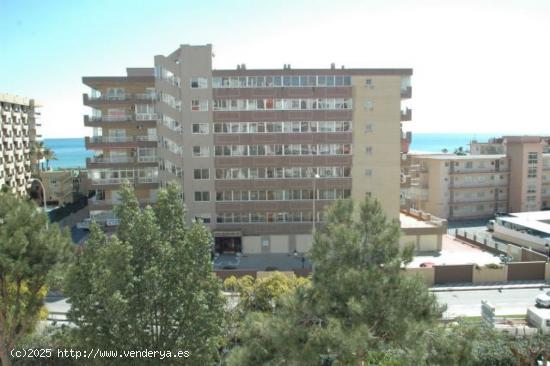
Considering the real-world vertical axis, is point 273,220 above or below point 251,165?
below

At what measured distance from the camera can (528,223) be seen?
54.8 m

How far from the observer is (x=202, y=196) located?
160 feet

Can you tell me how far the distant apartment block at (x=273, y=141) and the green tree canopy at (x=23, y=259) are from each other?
29.9 meters

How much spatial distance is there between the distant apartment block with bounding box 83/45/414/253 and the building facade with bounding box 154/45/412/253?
0.10m

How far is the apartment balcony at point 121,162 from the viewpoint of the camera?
5244cm

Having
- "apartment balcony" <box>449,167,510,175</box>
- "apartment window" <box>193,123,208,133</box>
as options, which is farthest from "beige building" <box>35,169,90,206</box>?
"apartment balcony" <box>449,167,510,175</box>

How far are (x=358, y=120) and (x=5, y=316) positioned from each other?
3805 cm

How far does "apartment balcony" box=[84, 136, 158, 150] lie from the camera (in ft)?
172

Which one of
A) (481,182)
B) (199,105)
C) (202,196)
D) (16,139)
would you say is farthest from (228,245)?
(16,139)

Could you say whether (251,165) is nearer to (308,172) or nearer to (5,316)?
(308,172)

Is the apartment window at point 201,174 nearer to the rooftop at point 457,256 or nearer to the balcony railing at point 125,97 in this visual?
the balcony railing at point 125,97

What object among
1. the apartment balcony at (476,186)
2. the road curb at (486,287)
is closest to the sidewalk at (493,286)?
the road curb at (486,287)

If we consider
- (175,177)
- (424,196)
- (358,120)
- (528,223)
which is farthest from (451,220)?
(175,177)

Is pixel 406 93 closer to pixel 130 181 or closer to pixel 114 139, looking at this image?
pixel 130 181
